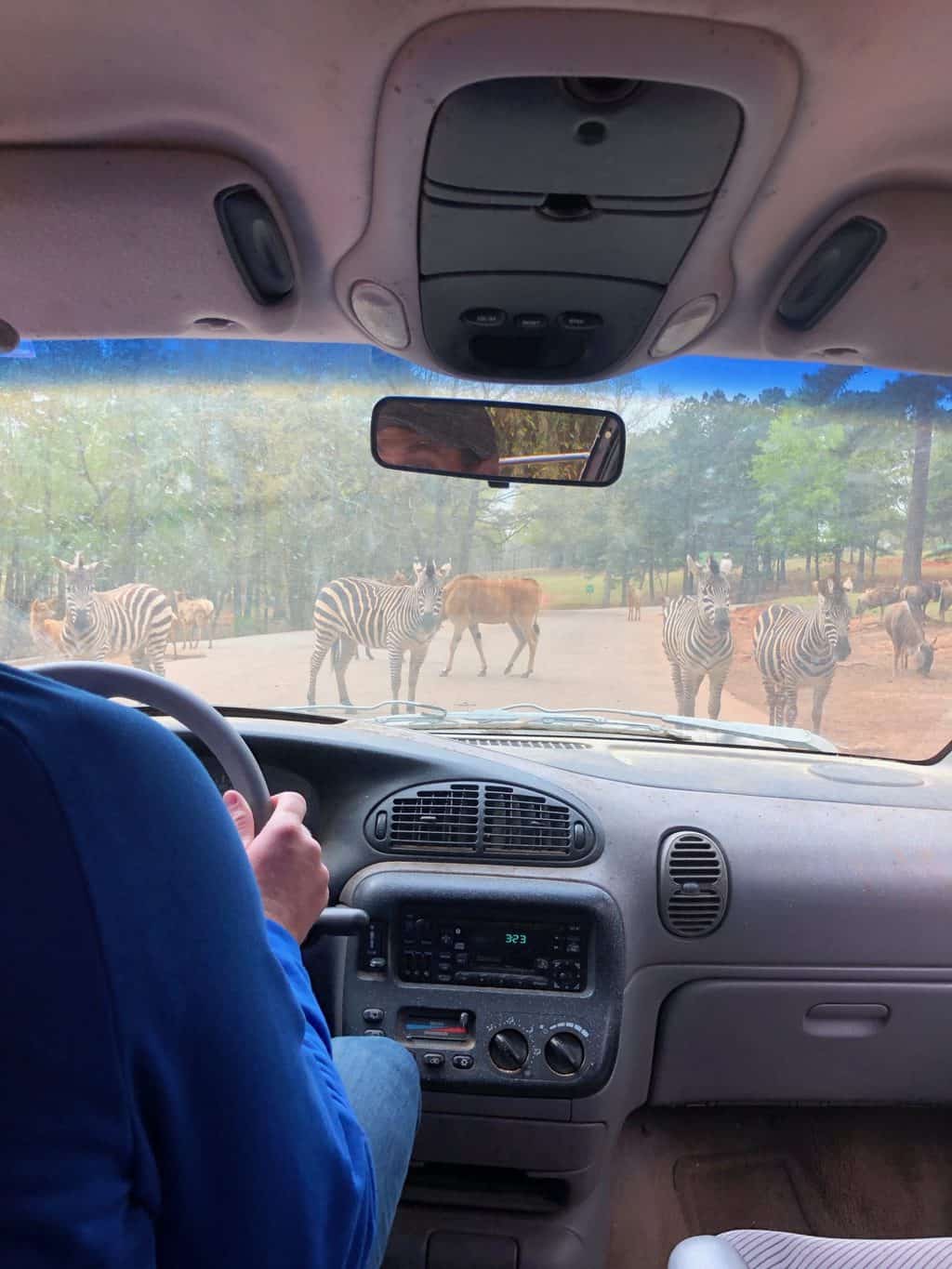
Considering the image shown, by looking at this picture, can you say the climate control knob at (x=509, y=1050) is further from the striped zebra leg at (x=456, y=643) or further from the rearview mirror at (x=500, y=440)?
the striped zebra leg at (x=456, y=643)

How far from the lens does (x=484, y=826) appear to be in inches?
103

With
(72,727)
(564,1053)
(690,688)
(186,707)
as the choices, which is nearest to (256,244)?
(186,707)

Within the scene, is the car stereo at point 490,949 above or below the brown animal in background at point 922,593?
below

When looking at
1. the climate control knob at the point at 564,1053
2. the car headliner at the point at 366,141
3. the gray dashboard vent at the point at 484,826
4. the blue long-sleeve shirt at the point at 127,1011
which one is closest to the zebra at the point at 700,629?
the gray dashboard vent at the point at 484,826

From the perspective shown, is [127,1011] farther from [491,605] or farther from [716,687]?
[491,605]

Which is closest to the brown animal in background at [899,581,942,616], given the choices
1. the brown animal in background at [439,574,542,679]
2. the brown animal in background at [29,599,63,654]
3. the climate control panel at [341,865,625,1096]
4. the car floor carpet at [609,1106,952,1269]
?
the brown animal in background at [439,574,542,679]

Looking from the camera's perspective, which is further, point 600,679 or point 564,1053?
point 600,679

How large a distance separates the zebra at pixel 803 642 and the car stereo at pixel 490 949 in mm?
1712

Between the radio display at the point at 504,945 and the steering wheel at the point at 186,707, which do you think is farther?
the radio display at the point at 504,945

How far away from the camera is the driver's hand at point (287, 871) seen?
139 centimetres

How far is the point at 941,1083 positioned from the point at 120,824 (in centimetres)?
283

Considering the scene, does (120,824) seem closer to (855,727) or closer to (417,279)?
(417,279)

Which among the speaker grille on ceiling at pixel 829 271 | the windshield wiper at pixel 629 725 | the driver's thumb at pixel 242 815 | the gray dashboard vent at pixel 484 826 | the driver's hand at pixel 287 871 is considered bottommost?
the gray dashboard vent at pixel 484 826

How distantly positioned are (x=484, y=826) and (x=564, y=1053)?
0.61 m
